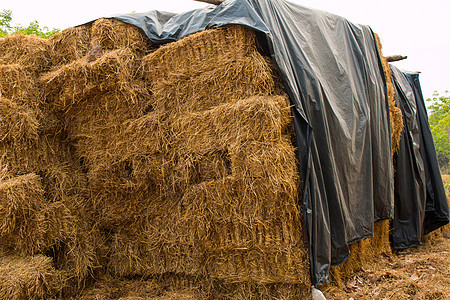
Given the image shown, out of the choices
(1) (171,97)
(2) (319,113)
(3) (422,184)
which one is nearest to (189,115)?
(1) (171,97)

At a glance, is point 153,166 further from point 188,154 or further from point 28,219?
point 28,219

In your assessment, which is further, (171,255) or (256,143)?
(171,255)

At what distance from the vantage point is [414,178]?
466 centimetres

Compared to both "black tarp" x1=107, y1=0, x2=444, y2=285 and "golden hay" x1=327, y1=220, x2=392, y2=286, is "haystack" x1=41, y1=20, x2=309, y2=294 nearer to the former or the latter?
"black tarp" x1=107, y1=0, x2=444, y2=285

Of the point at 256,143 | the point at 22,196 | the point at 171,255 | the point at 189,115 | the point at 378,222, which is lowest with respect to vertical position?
the point at 378,222

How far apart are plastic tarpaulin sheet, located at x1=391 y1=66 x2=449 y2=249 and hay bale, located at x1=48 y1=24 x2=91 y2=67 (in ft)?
15.0

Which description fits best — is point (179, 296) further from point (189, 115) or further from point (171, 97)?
point (171, 97)

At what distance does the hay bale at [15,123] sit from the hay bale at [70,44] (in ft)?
2.45

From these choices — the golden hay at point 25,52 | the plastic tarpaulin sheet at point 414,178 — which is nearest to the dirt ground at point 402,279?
the plastic tarpaulin sheet at point 414,178

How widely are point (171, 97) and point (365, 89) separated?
7.93ft

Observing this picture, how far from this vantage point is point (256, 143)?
111 inches

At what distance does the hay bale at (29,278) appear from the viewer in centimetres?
276

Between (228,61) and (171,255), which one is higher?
(228,61)

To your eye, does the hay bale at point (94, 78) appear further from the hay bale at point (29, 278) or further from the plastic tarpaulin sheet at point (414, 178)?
the plastic tarpaulin sheet at point (414, 178)
